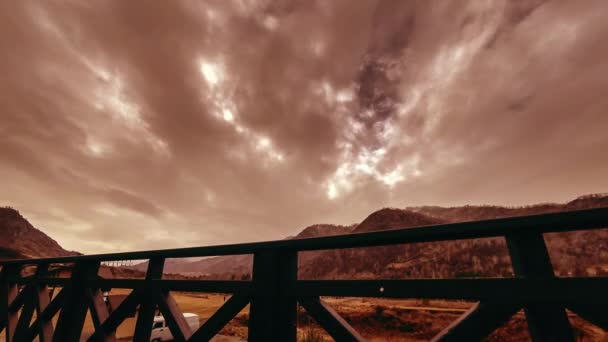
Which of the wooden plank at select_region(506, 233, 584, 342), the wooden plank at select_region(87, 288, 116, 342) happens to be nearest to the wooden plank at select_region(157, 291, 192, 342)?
the wooden plank at select_region(87, 288, 116, 342)

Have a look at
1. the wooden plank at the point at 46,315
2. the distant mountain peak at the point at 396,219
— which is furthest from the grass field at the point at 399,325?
the distant mountain peak at the point at 396,219

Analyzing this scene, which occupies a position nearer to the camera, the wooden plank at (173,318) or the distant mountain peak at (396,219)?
the wooden plank at (173,318)

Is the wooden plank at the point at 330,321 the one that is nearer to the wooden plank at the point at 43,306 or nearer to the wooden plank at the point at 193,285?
the wooden plank at the point at 193,285

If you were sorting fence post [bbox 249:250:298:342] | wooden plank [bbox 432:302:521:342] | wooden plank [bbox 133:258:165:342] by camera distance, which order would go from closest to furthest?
wooden plank [bbox 432:302:521:342] → fence post [bbox 249:250:298:342] → wooden plank [bbox 133:258:165:342]

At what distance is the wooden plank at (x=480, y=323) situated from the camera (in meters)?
1.47

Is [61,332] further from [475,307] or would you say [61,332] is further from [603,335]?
[603,335]

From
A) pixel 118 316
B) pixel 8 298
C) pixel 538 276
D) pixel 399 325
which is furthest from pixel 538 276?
pixel 399 325

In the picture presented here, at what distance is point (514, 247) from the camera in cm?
Result: 154

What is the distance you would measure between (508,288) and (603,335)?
21.0m

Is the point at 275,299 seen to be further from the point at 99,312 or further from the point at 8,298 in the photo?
the point at 8,298

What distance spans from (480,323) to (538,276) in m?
0.39

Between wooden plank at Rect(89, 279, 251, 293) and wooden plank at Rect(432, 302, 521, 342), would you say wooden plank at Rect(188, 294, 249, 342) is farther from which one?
wooden plank at Rect(432, 302, 521, 342)

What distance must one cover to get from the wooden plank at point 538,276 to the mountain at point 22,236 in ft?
642

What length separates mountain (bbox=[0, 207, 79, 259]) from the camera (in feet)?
512
